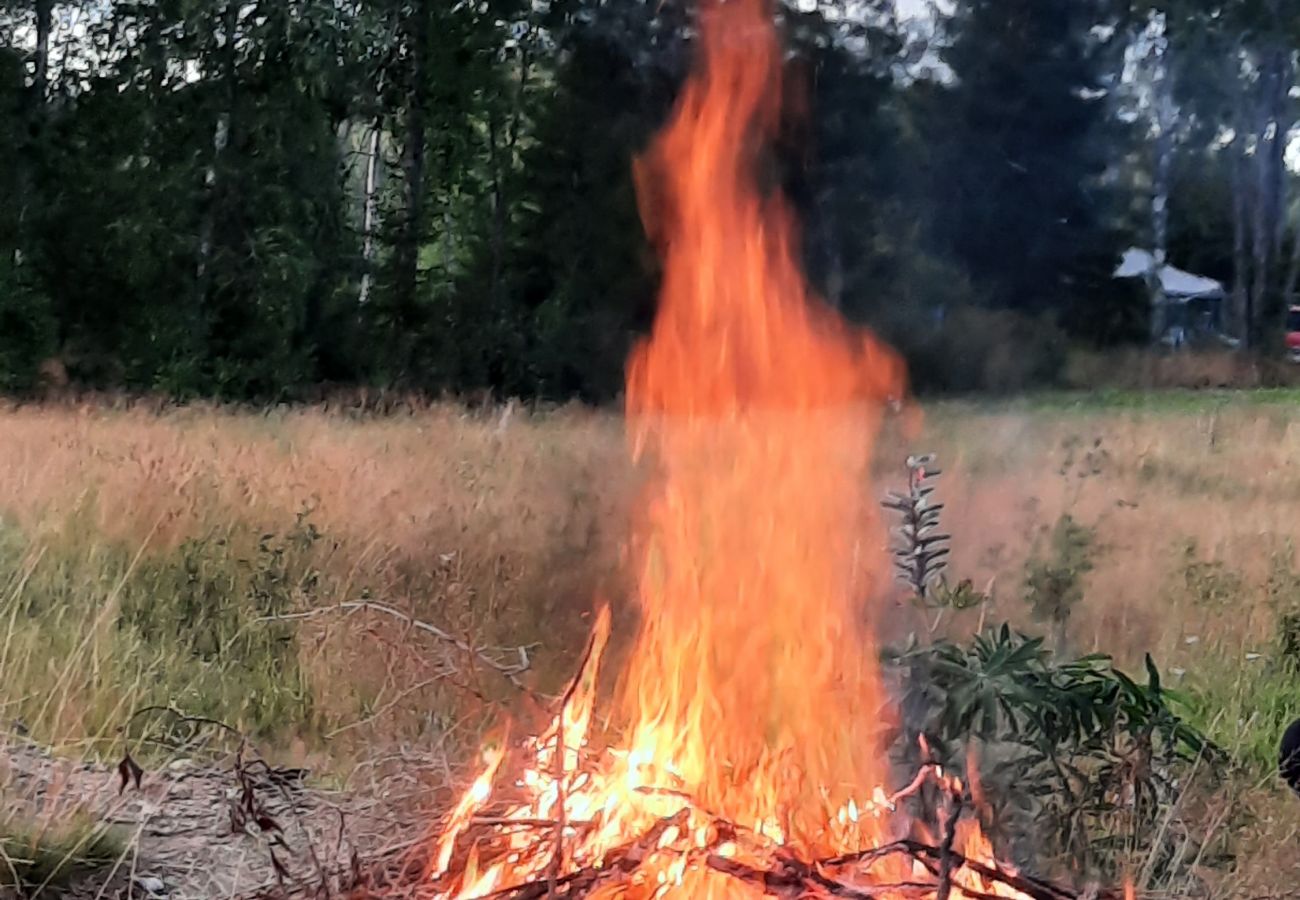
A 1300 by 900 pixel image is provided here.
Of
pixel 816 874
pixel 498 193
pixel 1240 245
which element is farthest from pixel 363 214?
pixel 816 874

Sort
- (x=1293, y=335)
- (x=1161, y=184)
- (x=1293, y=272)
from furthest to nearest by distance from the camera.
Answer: (x=1161, y=184), (x=1293, y=335), (x=1293, y=272)

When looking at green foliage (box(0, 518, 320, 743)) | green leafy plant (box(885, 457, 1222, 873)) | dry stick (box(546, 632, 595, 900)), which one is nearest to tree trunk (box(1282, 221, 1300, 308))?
green leafy plant (box(885, 457, 1222, 873))

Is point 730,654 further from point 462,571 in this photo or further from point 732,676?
point 462,571

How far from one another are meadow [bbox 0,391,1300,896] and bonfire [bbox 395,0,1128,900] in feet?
1.06

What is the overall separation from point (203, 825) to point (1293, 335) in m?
5.14

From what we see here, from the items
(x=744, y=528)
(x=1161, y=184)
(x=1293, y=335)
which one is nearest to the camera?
(x=744, y=528)

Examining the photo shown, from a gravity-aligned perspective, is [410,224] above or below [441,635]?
above

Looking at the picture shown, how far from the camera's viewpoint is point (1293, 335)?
565 centimetres

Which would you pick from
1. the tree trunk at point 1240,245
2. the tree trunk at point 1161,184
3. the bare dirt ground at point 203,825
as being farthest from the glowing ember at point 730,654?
the tree trunk at point 1240,245

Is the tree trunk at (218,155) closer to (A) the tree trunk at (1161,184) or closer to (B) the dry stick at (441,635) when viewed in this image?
(A) the tree trunk at (1161,184)

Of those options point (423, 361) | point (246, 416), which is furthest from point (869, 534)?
point (423, 361)

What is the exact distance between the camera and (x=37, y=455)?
4.79 m

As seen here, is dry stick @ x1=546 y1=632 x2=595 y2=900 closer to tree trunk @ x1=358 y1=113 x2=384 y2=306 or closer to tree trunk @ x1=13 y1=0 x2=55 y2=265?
tree trunk @ x1=358 y1=113 x2=384 y2=306

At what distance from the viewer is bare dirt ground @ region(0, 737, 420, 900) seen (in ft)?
6.46
